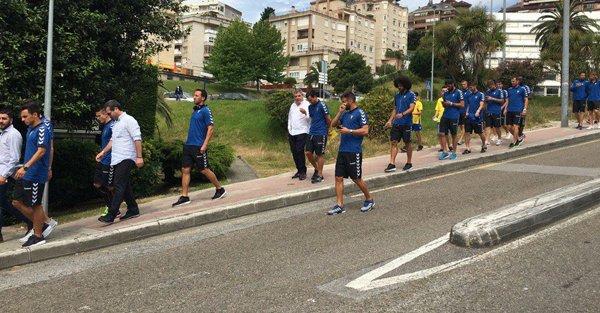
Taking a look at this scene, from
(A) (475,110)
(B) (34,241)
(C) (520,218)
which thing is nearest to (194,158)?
(B) (34,241)

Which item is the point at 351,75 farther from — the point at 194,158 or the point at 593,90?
the point at 194,158

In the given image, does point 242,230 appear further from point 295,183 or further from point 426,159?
point 426,159

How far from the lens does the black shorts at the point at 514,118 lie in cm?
1354

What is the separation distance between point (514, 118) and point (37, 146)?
36.5 ft

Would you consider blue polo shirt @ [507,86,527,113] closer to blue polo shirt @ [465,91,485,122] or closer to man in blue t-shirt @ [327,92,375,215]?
blue polo shirt @ [465,91,485,122]

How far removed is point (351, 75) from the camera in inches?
2689

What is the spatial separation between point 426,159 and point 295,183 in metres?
3.77

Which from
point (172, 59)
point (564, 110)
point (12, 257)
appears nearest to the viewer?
point (12, 257)

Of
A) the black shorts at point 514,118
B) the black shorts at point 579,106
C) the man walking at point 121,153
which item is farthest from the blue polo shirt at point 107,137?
the black shorts at point 579,106

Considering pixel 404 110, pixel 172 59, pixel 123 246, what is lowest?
pixel 123 246

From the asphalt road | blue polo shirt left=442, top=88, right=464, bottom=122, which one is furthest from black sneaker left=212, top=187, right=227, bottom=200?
blue polo shirt left=442, top=88, right=464, bottom=122

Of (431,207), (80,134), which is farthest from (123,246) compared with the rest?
(80,134)

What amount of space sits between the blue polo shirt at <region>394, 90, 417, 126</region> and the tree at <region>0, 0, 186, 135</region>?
457 cm

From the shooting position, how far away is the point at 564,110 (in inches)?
720
